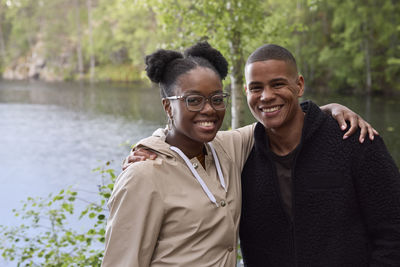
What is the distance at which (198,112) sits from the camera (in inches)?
89.7

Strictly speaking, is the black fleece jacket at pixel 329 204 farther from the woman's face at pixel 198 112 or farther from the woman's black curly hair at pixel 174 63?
the woman's black curly hair at pixel 174 63

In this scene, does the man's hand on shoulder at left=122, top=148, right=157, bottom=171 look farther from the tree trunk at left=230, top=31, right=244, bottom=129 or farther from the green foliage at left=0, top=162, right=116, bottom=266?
the tree trunk at left=230, top=31, right=244, bottom=129

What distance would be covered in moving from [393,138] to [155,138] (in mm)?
15197

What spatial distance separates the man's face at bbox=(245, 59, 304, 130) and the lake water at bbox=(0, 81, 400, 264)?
2.96 m

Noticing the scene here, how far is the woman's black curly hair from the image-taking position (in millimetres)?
2328

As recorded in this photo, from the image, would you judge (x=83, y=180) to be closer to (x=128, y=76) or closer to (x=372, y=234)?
(x=372, y=234)

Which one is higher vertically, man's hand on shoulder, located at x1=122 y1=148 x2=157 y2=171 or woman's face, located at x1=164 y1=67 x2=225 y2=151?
woman's face, located at x1=164 y1=67 x2=225 y2=151

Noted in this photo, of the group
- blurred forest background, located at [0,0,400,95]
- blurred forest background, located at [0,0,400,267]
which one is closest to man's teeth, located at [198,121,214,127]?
blurred forest background, located at [0,0,400,267]

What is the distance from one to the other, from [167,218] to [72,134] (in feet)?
60.5

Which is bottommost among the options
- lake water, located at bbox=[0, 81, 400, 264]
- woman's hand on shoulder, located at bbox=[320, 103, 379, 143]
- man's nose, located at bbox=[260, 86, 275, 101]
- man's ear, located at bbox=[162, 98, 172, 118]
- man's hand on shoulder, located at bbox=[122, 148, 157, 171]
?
lake water, located at bbox=[0, 81, 400, 264]

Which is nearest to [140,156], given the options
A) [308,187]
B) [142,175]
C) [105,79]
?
[142,175]

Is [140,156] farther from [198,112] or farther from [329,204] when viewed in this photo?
[329,204]

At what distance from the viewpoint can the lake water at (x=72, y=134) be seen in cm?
1195

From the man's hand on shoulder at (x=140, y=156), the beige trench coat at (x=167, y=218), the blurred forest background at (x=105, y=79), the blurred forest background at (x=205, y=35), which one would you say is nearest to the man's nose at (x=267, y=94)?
the beige trench coat at (x=167, y=218)
